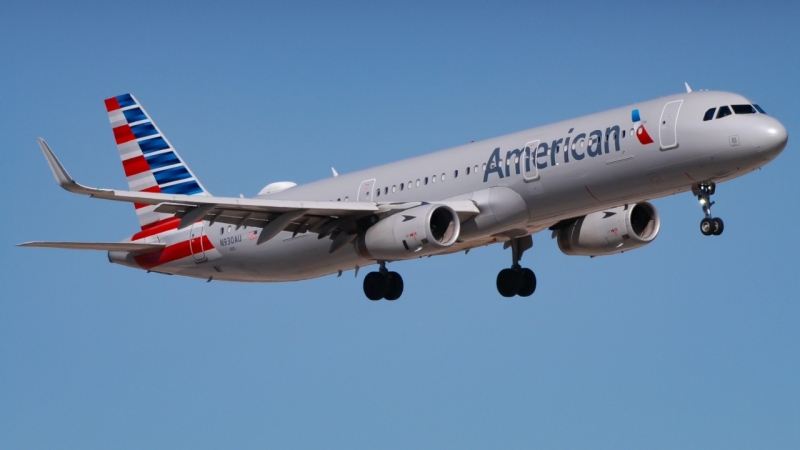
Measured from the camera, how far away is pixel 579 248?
1859 inches

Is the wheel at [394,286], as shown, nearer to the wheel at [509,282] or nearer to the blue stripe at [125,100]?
the wheel at [509,282]

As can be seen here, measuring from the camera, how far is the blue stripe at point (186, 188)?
5472 cm

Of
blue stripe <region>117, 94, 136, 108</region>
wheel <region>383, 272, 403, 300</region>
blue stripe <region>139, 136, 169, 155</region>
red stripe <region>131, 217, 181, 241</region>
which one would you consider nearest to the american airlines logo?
wheel <region>383, 272, 403, 300</region>

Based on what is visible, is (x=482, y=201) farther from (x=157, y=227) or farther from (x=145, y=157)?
(x=145, y=157)

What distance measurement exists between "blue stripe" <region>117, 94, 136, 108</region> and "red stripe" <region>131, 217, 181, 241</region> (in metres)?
6.94

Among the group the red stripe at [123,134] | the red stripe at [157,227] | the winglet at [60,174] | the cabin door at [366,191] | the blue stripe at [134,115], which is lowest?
the winglet at [60,174]

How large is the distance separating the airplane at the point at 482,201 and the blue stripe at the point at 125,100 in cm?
666

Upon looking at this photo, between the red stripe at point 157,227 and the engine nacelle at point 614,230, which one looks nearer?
the engine nacelle at point 614,230

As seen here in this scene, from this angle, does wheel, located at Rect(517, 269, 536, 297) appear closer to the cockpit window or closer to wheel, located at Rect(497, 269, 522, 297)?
wheel, located at Rect(497, 269, 522, 297)

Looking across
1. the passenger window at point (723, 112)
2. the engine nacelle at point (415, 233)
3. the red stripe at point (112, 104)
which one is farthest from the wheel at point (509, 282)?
the red stripe at point (112, 104)

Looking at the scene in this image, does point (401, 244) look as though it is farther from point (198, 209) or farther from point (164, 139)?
point (164, 139)

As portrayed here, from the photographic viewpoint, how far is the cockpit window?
39.8 m

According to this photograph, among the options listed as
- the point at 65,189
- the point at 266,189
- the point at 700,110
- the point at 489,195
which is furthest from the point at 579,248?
the point at 65,189

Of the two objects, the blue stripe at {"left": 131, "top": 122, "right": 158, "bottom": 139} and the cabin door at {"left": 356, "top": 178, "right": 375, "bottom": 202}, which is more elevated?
the blue stripe at {"left": 131, "top": 122, "right": 158, "bottom": 139}
